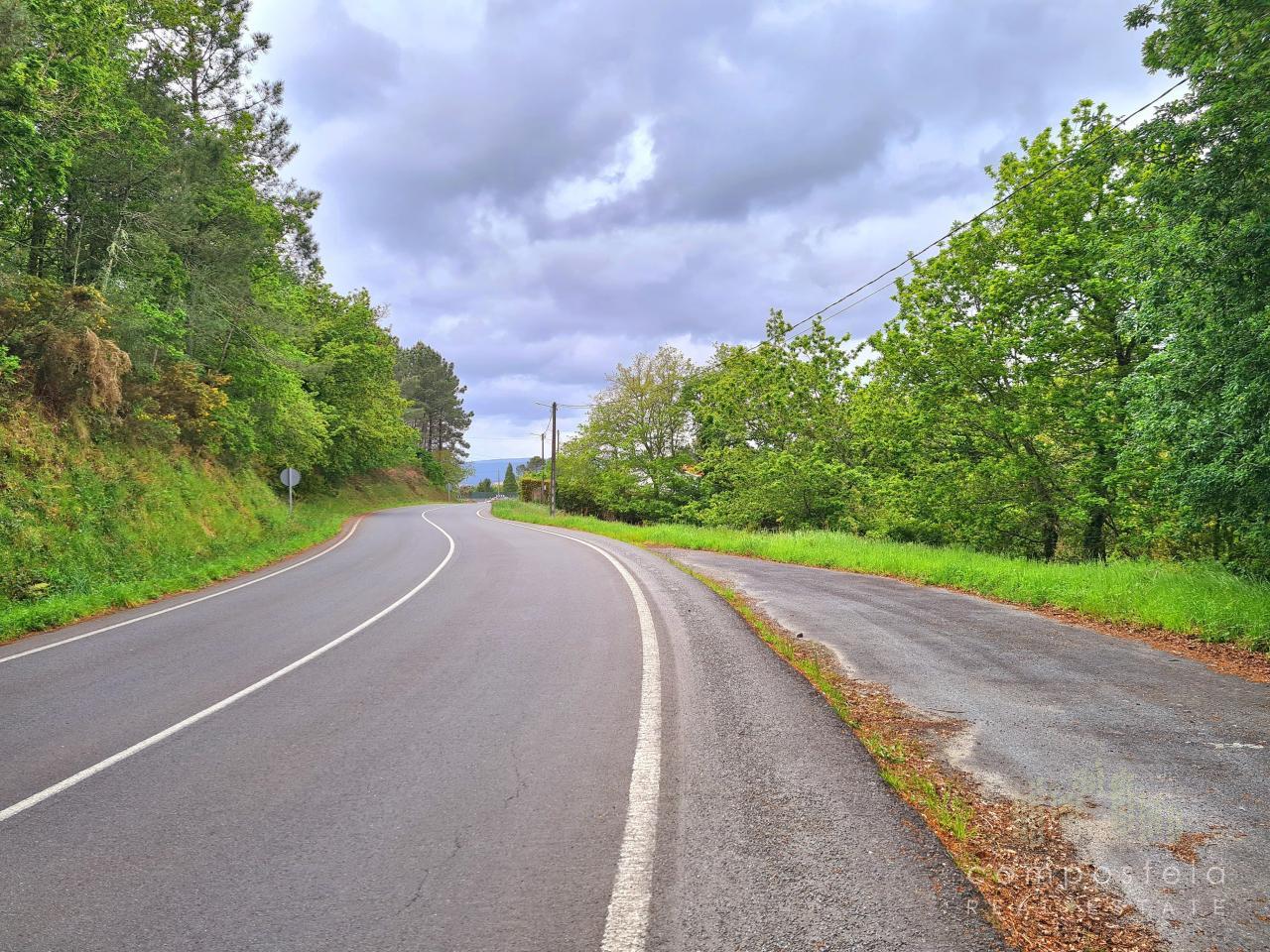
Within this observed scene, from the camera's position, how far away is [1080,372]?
15609 millimetres

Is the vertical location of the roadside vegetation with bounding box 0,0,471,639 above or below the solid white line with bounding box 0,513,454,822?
above

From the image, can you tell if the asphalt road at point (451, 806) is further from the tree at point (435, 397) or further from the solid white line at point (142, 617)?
the tree at point (435, 397)

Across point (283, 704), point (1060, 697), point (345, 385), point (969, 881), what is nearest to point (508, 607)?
point (283, 704)

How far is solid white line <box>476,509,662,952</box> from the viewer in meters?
2.37

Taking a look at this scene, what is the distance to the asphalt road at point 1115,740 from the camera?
8.43 ft

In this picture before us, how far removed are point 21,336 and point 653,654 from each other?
14383mm

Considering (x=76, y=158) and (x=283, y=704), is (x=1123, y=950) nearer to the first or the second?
(x=283, y=704)

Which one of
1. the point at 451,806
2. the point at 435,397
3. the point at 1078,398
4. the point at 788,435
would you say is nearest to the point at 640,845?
the point at 451,806

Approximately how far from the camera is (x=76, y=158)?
43.6 ft

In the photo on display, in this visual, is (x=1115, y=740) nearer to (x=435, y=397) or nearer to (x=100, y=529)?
(x=100, y=529)

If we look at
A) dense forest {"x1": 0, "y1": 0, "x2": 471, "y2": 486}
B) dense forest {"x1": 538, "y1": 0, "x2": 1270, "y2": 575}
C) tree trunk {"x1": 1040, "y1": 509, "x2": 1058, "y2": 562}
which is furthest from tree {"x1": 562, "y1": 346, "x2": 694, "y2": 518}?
tree trunk {"x1": 1040, "y1": 509, "x2": 1058, "y2": 562}

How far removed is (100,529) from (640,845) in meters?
13.8

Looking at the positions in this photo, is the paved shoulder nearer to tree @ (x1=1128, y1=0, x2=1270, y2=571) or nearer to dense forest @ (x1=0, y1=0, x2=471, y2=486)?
tree @ (x1=1128, y1=0, x2=1270, y2=571)

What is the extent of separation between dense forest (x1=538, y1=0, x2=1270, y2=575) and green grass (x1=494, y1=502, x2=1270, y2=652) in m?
1.02
